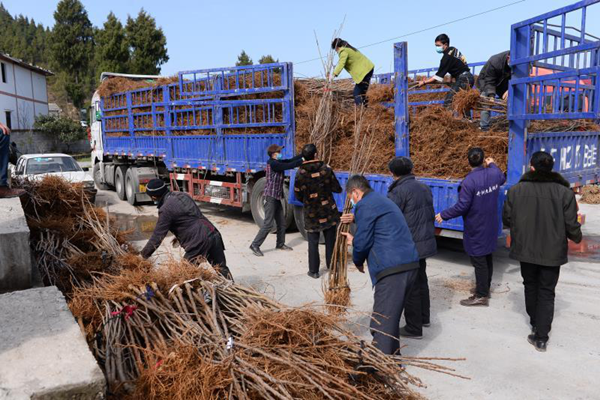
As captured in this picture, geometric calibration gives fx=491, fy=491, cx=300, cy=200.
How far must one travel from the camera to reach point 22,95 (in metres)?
35.9

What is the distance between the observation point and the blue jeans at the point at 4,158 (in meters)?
4.62

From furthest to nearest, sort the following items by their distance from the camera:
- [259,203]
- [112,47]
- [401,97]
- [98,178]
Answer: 1. [112,47]
2. [98,178]
3. [259,203]
4. [401,97]

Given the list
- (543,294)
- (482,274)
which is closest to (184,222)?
(482,274)

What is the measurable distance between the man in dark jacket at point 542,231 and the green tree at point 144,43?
31.4m

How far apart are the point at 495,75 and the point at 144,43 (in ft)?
97.0

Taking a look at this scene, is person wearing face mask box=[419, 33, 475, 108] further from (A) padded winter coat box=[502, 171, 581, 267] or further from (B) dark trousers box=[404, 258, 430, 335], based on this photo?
(B) dark trousers box=[404, 258, 430, 335]

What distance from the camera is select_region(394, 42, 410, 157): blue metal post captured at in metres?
6.23

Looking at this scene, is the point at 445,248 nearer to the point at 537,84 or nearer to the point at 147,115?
the point at 537,84

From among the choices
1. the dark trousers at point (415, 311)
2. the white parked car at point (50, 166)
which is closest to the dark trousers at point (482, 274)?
the dark trousers at point (415, 311)

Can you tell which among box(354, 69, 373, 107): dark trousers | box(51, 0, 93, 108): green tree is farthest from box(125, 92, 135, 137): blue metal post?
box(51, 0, 93, 108): green tree

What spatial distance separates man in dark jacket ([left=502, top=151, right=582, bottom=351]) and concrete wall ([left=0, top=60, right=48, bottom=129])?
35.7m

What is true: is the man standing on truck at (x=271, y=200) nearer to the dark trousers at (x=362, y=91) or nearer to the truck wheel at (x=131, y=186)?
the dark trousers at (x=362, y=91)

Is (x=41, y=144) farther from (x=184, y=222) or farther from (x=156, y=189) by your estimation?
(x=184, y=222)

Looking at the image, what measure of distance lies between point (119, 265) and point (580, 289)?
4782mm
